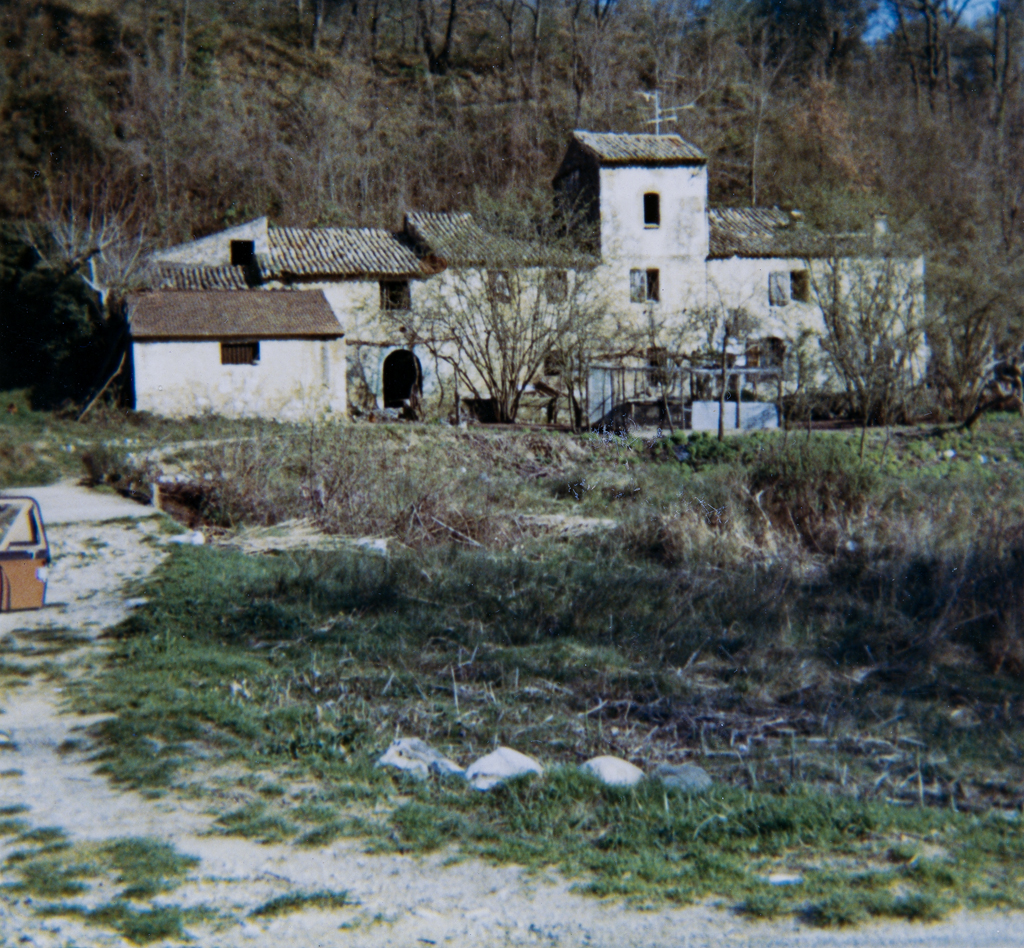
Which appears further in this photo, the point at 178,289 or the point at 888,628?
the point at 178,289

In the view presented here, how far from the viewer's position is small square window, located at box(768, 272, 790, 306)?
33.0m

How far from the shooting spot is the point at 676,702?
646 cm

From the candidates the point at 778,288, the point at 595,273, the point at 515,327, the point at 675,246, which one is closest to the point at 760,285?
the point at 778,288

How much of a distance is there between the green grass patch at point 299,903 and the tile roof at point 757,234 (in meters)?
26.7

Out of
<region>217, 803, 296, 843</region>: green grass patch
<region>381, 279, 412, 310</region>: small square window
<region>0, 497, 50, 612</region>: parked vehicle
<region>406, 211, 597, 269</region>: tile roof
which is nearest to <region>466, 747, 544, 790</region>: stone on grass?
<region>217, 803, 296, 843</region>: green grass patch

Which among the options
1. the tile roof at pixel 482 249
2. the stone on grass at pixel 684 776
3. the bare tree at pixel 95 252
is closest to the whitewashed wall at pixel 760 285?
the tile roof at pixel 482 249

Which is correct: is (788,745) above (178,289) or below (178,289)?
below

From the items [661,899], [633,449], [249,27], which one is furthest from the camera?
[249,27]

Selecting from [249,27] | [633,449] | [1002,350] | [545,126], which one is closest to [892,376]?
[1002,350]

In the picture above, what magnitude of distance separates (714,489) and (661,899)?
866 cm

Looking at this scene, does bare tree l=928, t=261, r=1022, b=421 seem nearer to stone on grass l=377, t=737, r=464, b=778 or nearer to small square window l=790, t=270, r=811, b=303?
small square window l=790, t=270, r=811, b=303

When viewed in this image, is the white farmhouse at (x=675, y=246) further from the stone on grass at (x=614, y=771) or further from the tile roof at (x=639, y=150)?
the stone on grass at (x=614, y=771)

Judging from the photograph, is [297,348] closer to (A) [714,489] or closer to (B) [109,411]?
(B) [109,411]

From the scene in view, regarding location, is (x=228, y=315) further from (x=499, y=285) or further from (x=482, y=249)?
(x=499, y=285)
